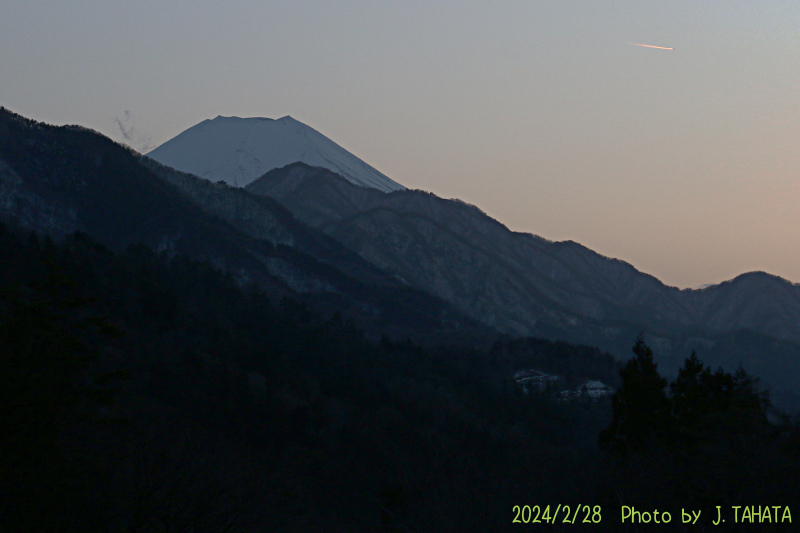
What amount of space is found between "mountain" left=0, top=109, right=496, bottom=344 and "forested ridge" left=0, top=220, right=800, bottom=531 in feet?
162

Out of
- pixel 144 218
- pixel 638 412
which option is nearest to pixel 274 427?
pixel 638 412

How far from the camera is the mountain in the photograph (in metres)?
149

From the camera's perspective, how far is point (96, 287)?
71.6 metres

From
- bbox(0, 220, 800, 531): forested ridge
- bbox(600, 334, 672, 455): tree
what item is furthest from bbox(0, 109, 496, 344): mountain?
bbox(600, 334, 672, 455): tree

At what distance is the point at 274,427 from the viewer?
211ft

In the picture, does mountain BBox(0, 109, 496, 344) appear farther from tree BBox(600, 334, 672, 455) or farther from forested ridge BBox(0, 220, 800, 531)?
tree BBox(600, 334, 672, 455)

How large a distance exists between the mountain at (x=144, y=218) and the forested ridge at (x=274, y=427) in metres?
49.4

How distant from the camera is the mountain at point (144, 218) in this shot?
488ft

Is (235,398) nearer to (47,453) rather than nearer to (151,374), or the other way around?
(151,374)

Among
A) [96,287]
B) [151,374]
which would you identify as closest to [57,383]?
[151,374]

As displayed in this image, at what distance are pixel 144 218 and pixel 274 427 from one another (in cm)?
11011

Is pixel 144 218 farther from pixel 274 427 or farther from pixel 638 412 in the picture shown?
pixel 638 412

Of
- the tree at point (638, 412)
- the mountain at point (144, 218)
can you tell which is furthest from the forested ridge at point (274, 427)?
the mountain at point (144, 218)

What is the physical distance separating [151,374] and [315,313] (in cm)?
6357
